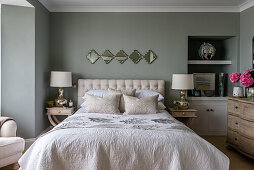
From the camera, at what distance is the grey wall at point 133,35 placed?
4617 millimetres

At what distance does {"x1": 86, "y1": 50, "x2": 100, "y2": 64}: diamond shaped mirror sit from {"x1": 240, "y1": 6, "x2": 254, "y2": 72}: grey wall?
2904 millimetres

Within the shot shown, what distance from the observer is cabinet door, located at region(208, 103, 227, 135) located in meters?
4.72

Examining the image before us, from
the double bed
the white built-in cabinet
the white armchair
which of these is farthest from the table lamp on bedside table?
the white armchair

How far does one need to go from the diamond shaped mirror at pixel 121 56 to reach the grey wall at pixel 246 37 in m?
2.33

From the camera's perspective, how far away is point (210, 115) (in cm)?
472

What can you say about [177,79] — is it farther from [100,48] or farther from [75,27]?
[75,27]

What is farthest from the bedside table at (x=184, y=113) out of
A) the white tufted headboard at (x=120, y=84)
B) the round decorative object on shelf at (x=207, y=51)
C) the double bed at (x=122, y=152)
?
the double bed at (x=122, y=152)

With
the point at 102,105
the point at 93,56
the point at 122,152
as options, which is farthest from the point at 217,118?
the point at 122,152

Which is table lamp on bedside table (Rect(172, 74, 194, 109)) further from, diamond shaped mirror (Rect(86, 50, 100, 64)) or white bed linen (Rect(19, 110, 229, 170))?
white bed linen (Rect(19, 110, 229, 170))

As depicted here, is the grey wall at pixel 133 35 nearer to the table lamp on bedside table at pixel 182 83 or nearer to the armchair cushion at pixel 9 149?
the table lamp on bedside table at pixel 182 83

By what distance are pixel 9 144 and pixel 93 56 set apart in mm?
2377

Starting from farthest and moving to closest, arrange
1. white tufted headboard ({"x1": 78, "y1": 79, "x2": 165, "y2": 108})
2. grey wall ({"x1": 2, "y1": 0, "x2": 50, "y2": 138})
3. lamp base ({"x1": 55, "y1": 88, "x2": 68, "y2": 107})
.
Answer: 1. white tufted headboard ({"x1": 78, "y1": 79, "x2": 165, "y2": 108})
2. lamp base ({"x1": 55, "y1": 88, "x2": 68, "y2": 107})
3. grey wall ({"x1": 2, "y1": 0, "x2": 50, "y2": 138})

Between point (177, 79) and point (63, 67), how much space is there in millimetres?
2315

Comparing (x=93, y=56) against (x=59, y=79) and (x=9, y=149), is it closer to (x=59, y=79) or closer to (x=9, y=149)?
(x=59, y=79)
